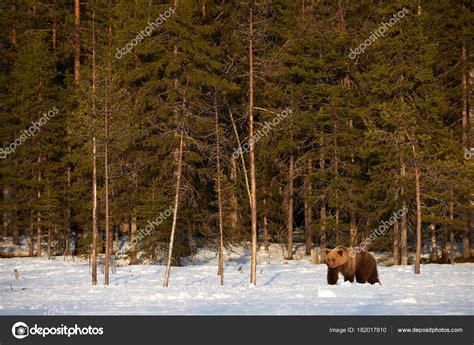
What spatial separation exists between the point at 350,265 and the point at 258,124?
15410mm

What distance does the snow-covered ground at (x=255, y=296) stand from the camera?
51.1ft

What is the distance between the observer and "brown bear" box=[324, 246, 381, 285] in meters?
20.8

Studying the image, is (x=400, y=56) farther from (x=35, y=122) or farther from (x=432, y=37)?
(x=35, y=122)

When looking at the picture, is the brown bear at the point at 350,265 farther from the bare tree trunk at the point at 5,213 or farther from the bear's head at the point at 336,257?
the bare tree trunk at the point at 5,213

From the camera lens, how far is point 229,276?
1247 inches

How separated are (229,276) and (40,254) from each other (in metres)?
17.4

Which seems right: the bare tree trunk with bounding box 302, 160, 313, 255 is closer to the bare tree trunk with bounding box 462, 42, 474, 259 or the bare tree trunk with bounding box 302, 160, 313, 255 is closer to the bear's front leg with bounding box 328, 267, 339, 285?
the bare tree trunk with bounding box 462, 42, 474, 259

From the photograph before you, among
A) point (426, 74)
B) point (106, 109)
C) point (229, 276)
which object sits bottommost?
point (229, 276)

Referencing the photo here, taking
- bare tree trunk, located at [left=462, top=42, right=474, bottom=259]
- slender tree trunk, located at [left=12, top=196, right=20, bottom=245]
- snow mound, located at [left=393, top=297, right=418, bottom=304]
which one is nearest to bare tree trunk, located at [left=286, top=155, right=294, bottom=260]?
bare tree trunk, located at [left=462, top=42, right=474, bottom=259]

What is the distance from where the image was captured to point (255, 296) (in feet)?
64.8

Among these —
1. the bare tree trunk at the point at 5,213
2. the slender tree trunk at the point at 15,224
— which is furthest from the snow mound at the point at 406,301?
the bare tree trunk at the point at 5,213
